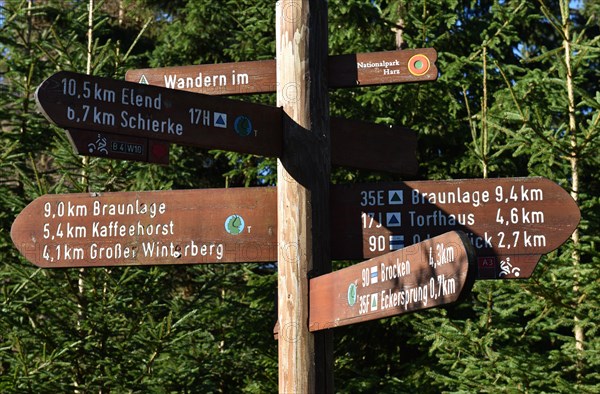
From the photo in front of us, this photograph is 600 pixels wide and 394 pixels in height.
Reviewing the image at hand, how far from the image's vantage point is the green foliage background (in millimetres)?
7719

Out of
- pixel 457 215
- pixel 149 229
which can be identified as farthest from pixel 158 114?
pixel 457 215

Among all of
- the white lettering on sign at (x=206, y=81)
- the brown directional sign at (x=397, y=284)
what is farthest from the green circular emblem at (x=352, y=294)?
the white lettering on sign at (x=206, y=81)

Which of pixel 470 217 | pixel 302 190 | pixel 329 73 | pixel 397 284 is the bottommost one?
pixel 397 284

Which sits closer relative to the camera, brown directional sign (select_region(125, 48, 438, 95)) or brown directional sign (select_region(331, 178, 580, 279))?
brown directional sign (select_region(331, 178, 580, 279))

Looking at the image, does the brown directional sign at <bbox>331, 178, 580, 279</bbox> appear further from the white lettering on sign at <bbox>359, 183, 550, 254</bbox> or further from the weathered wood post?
the weathered wood post

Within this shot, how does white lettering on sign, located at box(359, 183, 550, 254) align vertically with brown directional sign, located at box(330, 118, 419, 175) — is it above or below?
below

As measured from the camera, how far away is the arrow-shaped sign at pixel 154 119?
11.3 feet

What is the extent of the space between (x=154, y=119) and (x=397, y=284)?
1.21 m

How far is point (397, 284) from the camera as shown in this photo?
3.23m

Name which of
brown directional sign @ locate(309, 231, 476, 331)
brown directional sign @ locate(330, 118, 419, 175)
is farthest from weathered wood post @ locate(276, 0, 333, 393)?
brown directional sign @ locate(330, 118, 419, 175)

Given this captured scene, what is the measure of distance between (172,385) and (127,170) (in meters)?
2.24

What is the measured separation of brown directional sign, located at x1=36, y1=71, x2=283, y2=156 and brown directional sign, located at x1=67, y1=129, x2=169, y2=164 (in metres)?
0.02

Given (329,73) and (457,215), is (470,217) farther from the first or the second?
(329,73)

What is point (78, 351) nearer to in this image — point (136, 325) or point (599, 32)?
point (136, 325)
